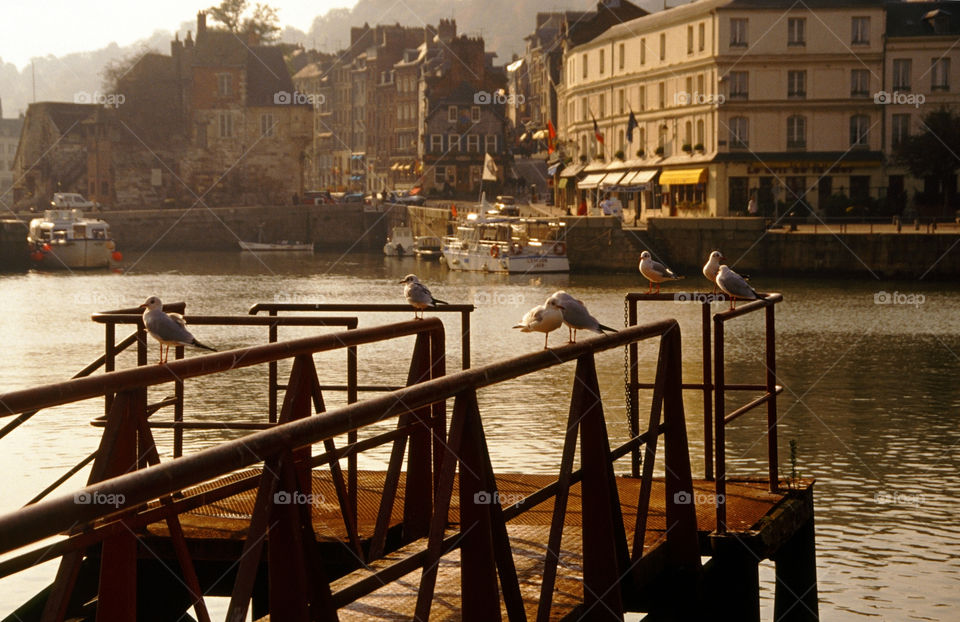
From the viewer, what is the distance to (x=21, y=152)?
414 ft

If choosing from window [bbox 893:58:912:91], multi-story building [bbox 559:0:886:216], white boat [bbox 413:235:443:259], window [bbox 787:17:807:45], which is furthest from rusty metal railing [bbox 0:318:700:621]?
white boat [bbox 413:235:443:259]

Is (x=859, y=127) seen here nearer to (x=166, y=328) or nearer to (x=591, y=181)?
(x=591, y=181)

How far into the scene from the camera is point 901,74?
269ft

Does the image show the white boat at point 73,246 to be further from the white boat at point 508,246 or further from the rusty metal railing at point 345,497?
the rusty metal railing at point 345,497

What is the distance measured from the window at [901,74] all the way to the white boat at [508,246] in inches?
862

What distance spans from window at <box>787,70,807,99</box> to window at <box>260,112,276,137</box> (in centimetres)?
4857

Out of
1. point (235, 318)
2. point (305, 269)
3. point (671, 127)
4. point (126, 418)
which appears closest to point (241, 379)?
point (235, 318)

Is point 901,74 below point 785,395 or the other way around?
the other way around

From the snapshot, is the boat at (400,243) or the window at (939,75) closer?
the window at (939,75)

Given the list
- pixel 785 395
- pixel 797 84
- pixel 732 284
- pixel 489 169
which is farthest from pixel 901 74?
pixel 732 284

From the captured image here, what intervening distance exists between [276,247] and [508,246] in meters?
30.8

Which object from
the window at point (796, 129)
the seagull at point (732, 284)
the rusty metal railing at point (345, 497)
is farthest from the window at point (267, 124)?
the rusty metal railing at point (345, 497)

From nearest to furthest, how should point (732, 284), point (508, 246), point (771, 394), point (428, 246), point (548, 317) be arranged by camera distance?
point (771, 394), point (548, 317), point (732, 284), point (508, 246), point (428, 246)

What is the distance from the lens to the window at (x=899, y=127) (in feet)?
265
